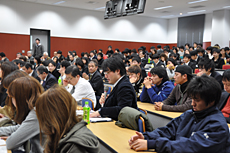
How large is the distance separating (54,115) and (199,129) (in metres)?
1.18

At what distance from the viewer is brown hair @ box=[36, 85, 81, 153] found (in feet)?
4.82

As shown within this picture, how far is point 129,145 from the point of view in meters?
2.19

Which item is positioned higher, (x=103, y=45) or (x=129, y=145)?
(x=103, y=45)

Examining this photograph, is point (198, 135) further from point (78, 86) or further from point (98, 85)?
point (98, 85)

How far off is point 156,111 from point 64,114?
235cm

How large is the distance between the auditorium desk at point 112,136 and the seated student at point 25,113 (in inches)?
24.5

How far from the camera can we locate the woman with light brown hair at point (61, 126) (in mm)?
Result: 1441

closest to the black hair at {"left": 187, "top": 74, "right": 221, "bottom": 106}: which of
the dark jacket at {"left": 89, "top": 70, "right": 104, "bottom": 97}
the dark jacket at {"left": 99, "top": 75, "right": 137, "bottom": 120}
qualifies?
the dark jacket at {"left": 99, "top": 75, "right": 137, "bottom": 120}

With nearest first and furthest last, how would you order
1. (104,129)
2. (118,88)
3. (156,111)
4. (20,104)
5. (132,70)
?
1. (20,104)
2. (104,129)
3. (118,88)
4. (156,111)
5. (132,70)

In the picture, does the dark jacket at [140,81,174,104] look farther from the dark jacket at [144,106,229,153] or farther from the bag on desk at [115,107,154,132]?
the dark jacket at [144,106,229,153]

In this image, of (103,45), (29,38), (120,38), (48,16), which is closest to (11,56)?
Result: (29,38)

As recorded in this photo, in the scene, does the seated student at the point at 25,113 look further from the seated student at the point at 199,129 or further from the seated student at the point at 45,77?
the seated student at the point at 45,77

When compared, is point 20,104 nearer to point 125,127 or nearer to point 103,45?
point 125,127

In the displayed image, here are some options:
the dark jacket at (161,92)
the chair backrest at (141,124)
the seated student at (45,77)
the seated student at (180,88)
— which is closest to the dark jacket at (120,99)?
the chair backrest at (141,124)
